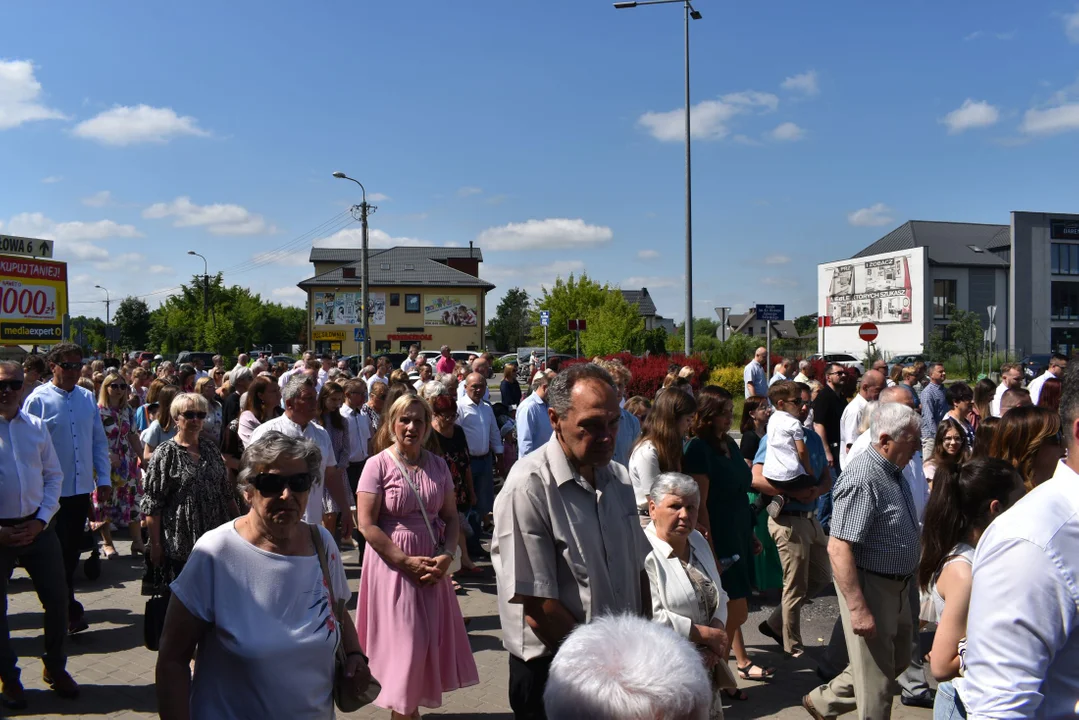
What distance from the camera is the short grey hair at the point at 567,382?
3.12 meters

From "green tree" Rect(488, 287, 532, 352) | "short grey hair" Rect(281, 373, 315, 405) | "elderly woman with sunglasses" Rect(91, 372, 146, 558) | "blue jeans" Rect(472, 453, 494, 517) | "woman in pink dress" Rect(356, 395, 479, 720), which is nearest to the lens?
"woman in pink dress" Rect(356, 395, 479, 720)

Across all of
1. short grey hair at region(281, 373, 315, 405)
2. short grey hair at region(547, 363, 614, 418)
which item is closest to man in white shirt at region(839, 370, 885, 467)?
short grey hair at region(281, 373, 315, 405)

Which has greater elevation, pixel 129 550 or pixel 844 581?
pixel 844 581

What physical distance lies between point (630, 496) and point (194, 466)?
295 centimetres

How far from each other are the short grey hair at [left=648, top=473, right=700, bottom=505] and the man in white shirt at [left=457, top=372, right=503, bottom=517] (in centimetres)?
530

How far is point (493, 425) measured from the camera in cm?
955

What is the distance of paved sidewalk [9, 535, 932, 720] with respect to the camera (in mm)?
5184

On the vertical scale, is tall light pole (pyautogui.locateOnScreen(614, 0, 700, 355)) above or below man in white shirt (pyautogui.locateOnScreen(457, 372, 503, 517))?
above

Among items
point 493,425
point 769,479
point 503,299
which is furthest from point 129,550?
point 503,299

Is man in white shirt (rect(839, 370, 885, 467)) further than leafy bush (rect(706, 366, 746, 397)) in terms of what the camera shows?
No

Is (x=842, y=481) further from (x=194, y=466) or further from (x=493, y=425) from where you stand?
(x=493, y=425)

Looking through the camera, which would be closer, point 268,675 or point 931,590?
point 268,675

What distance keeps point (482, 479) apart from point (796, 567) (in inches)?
161

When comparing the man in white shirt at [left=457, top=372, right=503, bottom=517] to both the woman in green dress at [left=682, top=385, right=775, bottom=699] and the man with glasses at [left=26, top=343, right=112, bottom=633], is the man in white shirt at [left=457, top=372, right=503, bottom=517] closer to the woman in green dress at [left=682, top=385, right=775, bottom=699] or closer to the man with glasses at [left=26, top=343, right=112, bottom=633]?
the man with glasses at [left=26, top=343, right=112, bottom=633]
